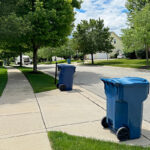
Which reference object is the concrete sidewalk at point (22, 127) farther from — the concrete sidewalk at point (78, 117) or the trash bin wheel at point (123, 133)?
the trash bin wheel at point (123, 133)

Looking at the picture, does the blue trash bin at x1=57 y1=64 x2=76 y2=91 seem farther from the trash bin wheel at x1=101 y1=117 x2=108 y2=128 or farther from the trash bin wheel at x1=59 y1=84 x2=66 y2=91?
the trash bin wheel at x1=101 y1=117 x2=108 y2=128

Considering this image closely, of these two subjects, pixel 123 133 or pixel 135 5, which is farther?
pixel 135 5

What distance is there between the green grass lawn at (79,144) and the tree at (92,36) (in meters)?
25.5

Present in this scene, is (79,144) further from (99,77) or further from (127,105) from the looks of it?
(99,77)

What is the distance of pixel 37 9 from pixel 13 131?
979cm

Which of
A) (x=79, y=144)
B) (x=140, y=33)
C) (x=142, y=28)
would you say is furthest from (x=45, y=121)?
(x=142, y=28)

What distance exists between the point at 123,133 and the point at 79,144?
2.89 feet

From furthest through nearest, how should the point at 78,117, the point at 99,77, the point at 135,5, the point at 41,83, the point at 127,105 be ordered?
1. the point at 135,5
2. the point at 99,77
3. the point at 41,83
4. the point at 78,117
5. the point at 127,105

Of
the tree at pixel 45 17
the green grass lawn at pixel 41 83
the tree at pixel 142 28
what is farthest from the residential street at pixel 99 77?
the tree at pixel 45 17

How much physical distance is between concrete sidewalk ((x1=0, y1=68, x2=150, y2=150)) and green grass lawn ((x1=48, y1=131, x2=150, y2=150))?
173 millimetres

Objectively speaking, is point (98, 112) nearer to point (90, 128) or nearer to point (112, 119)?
point (90, 128)

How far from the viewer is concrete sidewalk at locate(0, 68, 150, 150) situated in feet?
10.3

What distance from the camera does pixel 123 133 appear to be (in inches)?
121

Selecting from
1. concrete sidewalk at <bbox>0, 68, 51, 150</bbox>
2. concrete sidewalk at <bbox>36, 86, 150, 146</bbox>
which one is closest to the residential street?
Result: concrete sidewalk at <bbox>36, 86, 150, 146</bbox>
